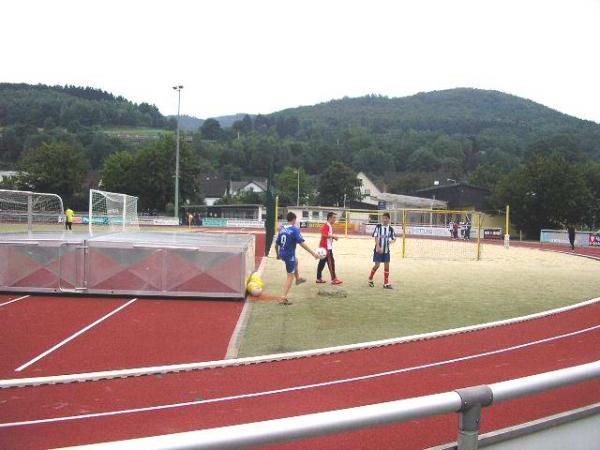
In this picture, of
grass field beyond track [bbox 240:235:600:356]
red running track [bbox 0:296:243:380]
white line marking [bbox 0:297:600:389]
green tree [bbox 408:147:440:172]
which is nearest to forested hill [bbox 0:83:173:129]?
green tree [bbox 408:147:440:172]

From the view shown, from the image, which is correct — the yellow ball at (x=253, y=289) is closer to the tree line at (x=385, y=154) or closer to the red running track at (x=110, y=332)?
the red running track at (x=110, y=332)

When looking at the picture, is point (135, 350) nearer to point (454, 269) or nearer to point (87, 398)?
point (87, 398)

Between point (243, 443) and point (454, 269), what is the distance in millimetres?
21327

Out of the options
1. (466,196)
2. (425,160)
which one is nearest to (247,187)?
(425,160)

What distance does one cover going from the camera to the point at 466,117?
569ft

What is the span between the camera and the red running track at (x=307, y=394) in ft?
16.7

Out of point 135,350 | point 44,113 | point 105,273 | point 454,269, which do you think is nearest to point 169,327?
point 135,350

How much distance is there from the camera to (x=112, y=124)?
18762cm

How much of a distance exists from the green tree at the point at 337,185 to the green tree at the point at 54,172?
39081 mm

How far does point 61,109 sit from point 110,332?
16948 cm

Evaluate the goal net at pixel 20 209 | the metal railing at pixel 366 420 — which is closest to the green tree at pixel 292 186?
the goal net at pixel 20 209

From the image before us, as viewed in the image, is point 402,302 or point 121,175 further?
point 121,175

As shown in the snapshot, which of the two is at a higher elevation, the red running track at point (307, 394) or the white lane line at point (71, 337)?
the red running track at point (307, 394)

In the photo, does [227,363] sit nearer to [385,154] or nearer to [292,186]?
[292,186]
